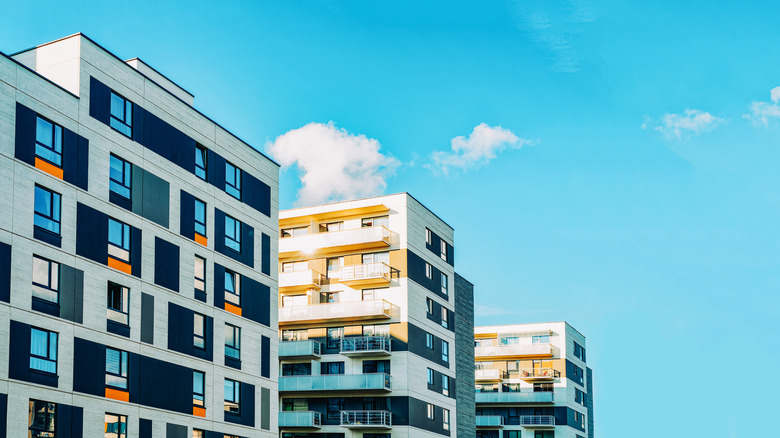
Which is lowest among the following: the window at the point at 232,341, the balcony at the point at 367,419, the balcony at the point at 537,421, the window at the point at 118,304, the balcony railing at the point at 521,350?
the balcony at the point at 537,421

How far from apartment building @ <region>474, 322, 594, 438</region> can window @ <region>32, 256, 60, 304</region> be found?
206 ft

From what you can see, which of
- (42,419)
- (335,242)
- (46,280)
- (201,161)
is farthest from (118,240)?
(335,242)

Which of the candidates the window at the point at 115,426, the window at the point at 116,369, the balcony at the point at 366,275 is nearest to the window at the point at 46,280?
the window at the point at 116,369

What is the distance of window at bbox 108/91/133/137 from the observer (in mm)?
37812

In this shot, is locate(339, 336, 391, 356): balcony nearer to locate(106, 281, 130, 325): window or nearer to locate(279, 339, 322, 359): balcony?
locate(279, 339, 322, 359): balcony

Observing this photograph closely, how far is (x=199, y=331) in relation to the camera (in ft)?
137

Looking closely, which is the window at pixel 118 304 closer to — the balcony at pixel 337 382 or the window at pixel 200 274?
the window at pixel 200 274

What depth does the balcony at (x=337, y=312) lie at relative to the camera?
199 feet

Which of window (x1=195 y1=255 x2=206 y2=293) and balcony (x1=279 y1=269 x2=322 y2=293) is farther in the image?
balcony (x1=279 y1=269 x2=322 y2=293)

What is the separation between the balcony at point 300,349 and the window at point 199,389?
20849 mm

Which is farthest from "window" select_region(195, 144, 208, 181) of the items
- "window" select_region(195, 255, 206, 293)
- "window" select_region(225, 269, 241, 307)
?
"window" select_region(225, 269, 241, 307)

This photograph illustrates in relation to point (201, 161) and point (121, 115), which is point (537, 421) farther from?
point (121, 115)

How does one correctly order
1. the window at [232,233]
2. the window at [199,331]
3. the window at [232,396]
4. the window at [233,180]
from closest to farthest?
1. the window at [199,331]
2. the window at [232,396]
3. the window at [232,233]
4. the window at [233,180]

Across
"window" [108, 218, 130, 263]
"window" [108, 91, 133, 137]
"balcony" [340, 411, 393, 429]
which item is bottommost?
"balcony" [340, 411, 393, 429]
